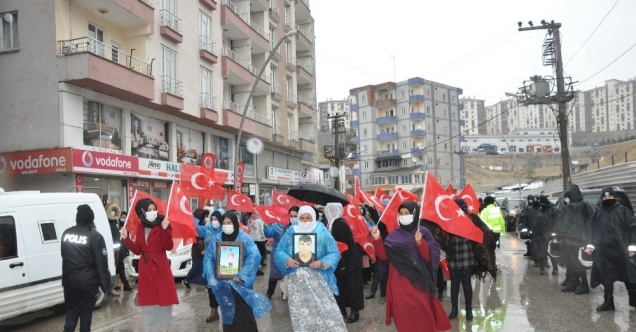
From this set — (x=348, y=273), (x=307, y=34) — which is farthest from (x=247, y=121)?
(x=348, y=273)

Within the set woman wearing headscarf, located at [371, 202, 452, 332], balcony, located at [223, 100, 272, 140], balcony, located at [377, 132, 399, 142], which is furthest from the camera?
balcony, located at [377, 132, 399, 142]

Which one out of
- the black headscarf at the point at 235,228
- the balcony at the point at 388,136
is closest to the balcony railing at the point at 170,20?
the black headscarf at the point at 235,228

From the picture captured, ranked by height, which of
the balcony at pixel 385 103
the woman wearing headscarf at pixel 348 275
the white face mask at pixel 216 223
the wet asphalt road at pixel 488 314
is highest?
the balcony at pixel 385 103

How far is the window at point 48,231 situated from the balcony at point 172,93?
13.8 m

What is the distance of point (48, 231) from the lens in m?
9.60

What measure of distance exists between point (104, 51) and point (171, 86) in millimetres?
3474

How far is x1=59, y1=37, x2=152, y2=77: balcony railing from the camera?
18719 mm

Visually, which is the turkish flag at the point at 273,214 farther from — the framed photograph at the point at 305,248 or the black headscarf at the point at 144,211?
the framed photograph at the point at 305,248

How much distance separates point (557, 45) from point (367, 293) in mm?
19004

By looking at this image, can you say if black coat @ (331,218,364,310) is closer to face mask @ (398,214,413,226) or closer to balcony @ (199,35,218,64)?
face mask @ (398,214,413,226)

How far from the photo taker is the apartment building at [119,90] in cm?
1859

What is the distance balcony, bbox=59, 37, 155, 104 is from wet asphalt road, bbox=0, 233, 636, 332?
28.9ft

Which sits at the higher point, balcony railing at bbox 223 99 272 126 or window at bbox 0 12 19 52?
window at bbox 0 12 19 52

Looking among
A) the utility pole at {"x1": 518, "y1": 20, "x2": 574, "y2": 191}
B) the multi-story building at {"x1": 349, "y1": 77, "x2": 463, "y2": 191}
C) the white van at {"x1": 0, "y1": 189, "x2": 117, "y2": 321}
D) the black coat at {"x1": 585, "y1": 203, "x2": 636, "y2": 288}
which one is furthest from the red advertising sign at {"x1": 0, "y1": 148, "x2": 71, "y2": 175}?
the multi-story building at {"x1": 349, "y1": 77, "x2": 463, "y2": 191}
